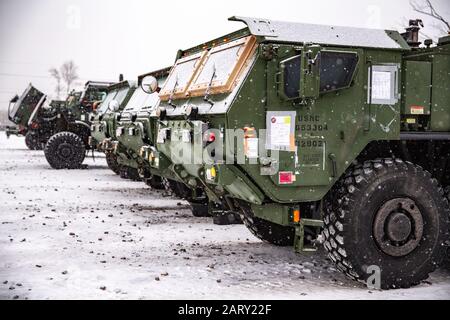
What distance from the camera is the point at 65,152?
56.2 feet

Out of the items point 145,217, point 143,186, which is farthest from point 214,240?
point 143,186

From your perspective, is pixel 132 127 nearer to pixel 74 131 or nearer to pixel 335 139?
pixel 335 139

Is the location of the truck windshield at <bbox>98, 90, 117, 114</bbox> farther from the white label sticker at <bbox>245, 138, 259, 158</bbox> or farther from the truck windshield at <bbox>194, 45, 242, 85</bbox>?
the white label sticker at <bbox>245, 138, 259, 158</bbox>

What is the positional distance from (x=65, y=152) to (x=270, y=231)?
11.4 meters

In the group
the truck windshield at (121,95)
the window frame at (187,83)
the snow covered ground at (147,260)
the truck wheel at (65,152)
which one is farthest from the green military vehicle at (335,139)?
the truck wheel at (65,152)

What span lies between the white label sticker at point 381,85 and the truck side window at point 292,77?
785 millimetres

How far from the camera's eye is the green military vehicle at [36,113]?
1845 cm

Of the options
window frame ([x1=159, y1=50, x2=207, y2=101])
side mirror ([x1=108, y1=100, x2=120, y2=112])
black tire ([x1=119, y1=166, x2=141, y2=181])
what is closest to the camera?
window frame ([x1=159, y1=50, x2=207, y2=101])

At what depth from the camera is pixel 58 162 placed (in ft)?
56.2

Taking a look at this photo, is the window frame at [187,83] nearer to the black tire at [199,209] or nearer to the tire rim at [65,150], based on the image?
the black tire at [199,209]

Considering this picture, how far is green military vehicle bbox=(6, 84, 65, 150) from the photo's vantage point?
18.5 meters

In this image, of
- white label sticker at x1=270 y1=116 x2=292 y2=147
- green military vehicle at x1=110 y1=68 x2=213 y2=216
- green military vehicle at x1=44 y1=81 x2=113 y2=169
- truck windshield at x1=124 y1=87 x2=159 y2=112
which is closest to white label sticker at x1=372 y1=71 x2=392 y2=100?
white label sticker at x1=270 y1=116 x2=292 y2=147

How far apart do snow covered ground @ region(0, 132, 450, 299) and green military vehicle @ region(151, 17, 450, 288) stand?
42 cm
